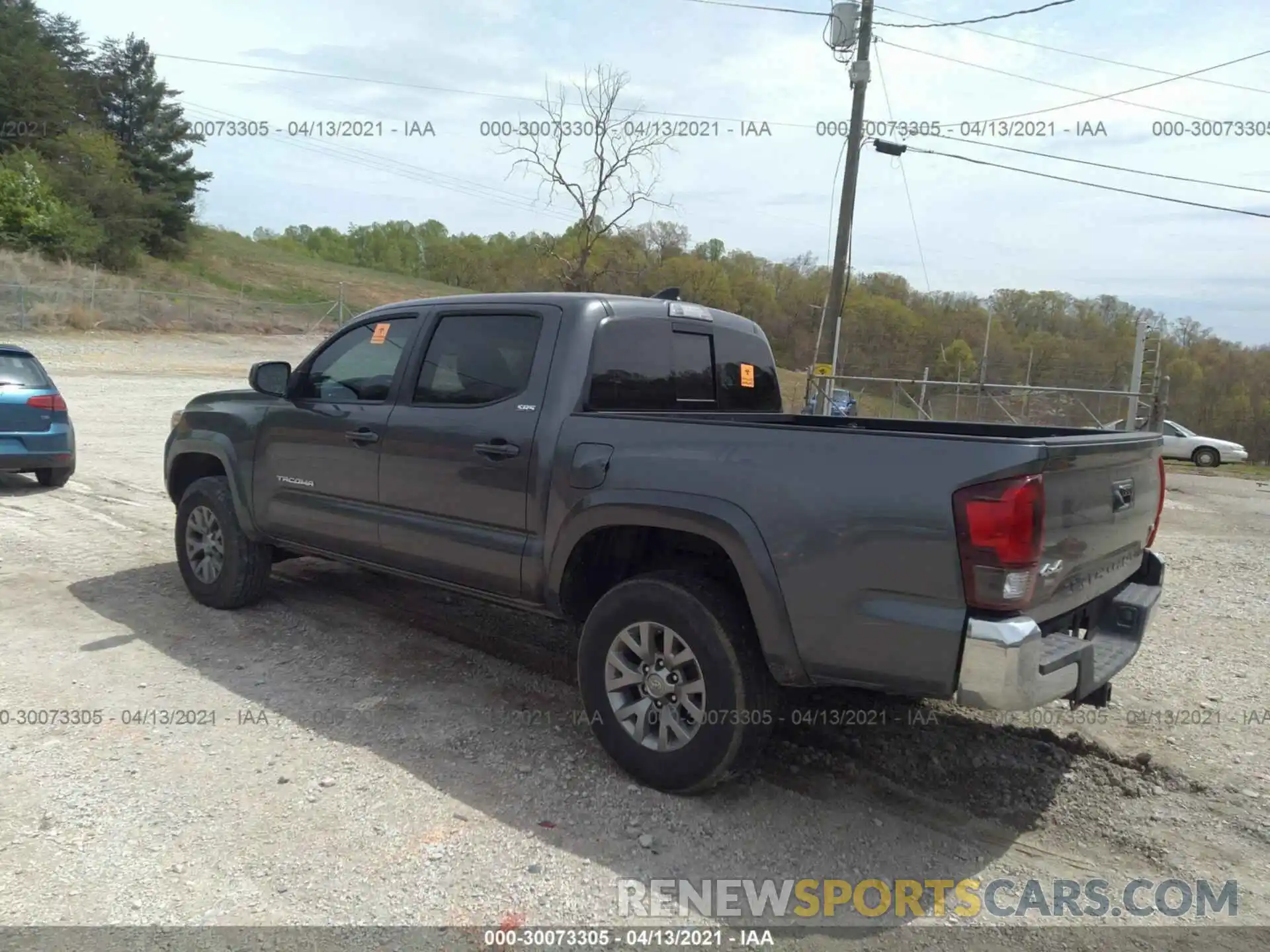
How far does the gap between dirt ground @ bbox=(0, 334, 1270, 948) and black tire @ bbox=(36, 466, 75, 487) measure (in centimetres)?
416

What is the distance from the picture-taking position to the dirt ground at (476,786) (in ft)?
9.60

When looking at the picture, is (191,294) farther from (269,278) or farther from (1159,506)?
(1159,506)

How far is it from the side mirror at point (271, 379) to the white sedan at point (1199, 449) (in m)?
28.5

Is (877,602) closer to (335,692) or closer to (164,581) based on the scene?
(335,692)

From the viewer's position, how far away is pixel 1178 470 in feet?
76.4

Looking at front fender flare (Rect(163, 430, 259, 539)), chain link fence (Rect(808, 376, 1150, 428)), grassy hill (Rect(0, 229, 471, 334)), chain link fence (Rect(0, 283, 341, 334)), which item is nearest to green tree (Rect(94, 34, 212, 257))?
grassy hill (Rect(0, 229, 471, 334))

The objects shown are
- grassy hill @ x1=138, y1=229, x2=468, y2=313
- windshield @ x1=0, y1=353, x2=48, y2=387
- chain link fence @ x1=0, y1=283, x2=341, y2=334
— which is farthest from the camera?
grassy hill @ x1=138, y1=229, x2=468, y2=313

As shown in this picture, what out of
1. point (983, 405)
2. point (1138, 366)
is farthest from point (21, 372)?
point (983, 405)

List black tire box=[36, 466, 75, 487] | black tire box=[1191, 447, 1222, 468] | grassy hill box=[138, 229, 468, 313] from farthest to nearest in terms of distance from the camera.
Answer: grassy hill box=[138, 229, 468, 313], black tire box=[1191, 447, 1222, 468], black tire box=[36, 466, 75, 487]

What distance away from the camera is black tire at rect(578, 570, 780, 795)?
3.31m

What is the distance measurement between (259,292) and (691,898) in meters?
56.1

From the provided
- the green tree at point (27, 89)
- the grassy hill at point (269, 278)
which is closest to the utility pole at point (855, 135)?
the grassy hill at point (269, 278)

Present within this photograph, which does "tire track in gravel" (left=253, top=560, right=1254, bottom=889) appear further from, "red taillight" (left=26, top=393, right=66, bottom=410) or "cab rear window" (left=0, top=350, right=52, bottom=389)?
"cab rear window" (left=0, top=350, right=52, bottom=389)

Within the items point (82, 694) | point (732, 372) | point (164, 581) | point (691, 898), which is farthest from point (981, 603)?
point (164, 581)
